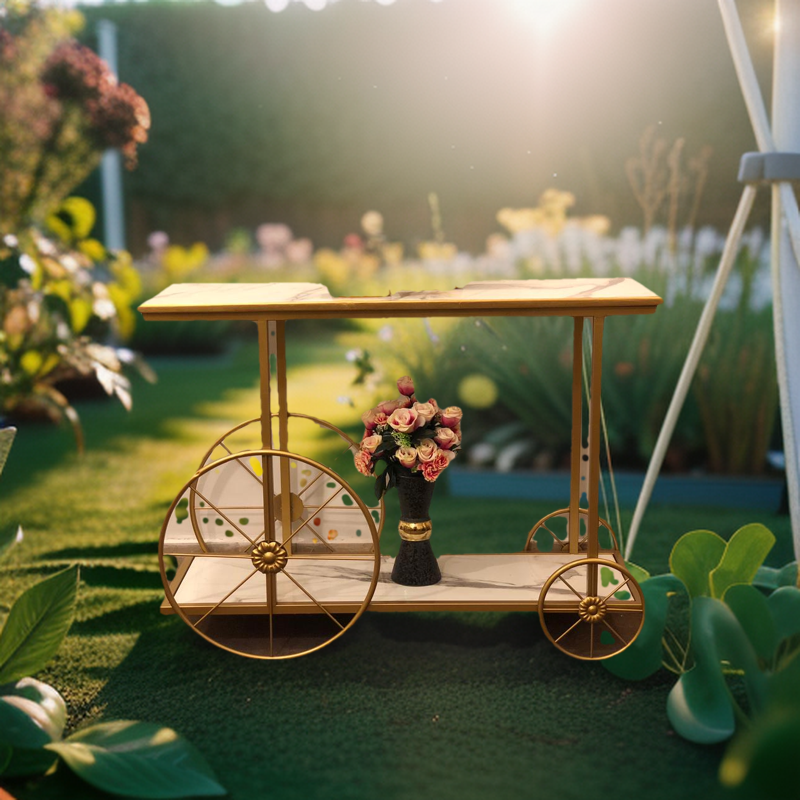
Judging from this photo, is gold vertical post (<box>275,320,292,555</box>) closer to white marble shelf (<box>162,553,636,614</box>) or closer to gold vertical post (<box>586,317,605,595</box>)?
white marble shelf (<box>162,553,636,614</box>)

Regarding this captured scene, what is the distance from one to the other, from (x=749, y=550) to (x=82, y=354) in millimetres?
2106

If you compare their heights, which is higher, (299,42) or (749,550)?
(299,42)

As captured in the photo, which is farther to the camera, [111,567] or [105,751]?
[111,567]

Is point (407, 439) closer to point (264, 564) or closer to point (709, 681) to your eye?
point (264, 564)

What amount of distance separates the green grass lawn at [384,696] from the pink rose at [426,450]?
53cm

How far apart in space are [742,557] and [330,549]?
0.99 m

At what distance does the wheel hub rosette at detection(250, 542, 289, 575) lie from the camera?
6.84 feet

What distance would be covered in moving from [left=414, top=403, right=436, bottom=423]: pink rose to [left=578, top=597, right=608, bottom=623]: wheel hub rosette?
0.54m

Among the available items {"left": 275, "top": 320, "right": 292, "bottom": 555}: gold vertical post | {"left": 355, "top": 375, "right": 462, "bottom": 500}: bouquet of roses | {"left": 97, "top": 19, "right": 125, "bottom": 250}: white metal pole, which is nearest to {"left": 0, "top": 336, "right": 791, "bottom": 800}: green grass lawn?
{"left": 275, "top": 320, "right": 292, "bottom": 555}: gold vertical post

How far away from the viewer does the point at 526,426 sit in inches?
150

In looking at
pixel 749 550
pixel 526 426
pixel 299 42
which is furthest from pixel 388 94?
pixel 749 550

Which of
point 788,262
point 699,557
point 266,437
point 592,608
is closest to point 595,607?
point 592,608

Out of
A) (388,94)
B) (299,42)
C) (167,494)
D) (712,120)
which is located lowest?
(167,494)

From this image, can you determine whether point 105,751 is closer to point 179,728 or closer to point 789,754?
point 179,728
